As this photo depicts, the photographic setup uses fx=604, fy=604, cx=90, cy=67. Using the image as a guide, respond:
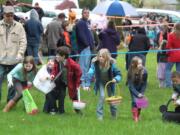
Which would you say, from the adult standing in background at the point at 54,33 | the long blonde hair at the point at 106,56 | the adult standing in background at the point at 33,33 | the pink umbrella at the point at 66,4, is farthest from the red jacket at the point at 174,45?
the pink umbrella at the point at 66,4

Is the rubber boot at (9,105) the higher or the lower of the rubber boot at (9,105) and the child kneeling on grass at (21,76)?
the lower

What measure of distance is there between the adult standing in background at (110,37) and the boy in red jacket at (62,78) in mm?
4803

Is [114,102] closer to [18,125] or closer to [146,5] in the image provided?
[18,125]

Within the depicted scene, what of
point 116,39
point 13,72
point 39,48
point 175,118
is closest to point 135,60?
point 175,118

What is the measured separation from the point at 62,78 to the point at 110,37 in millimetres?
4962

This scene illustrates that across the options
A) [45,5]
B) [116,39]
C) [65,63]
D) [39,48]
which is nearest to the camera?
[65,63]

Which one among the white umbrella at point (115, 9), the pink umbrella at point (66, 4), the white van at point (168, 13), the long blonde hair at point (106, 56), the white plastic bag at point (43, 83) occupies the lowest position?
the white van at point (168, 13)

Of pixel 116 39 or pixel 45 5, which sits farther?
pixel 45 5

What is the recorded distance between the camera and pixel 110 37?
16.3m

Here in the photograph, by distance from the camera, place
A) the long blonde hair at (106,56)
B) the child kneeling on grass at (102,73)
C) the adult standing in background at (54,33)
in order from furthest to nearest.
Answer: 1. the adult standing in background at (54,33)
2. the child kneeling on grass at (102,73)
3. the long blonde hair at (106,56)

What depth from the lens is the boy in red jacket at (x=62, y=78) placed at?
37.7 feet

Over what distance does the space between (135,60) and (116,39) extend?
17.4 feet

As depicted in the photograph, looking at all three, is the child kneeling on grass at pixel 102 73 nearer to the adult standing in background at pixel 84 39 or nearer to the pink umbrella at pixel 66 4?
the adult standing in background at pixel 84 39

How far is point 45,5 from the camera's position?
138 ft
